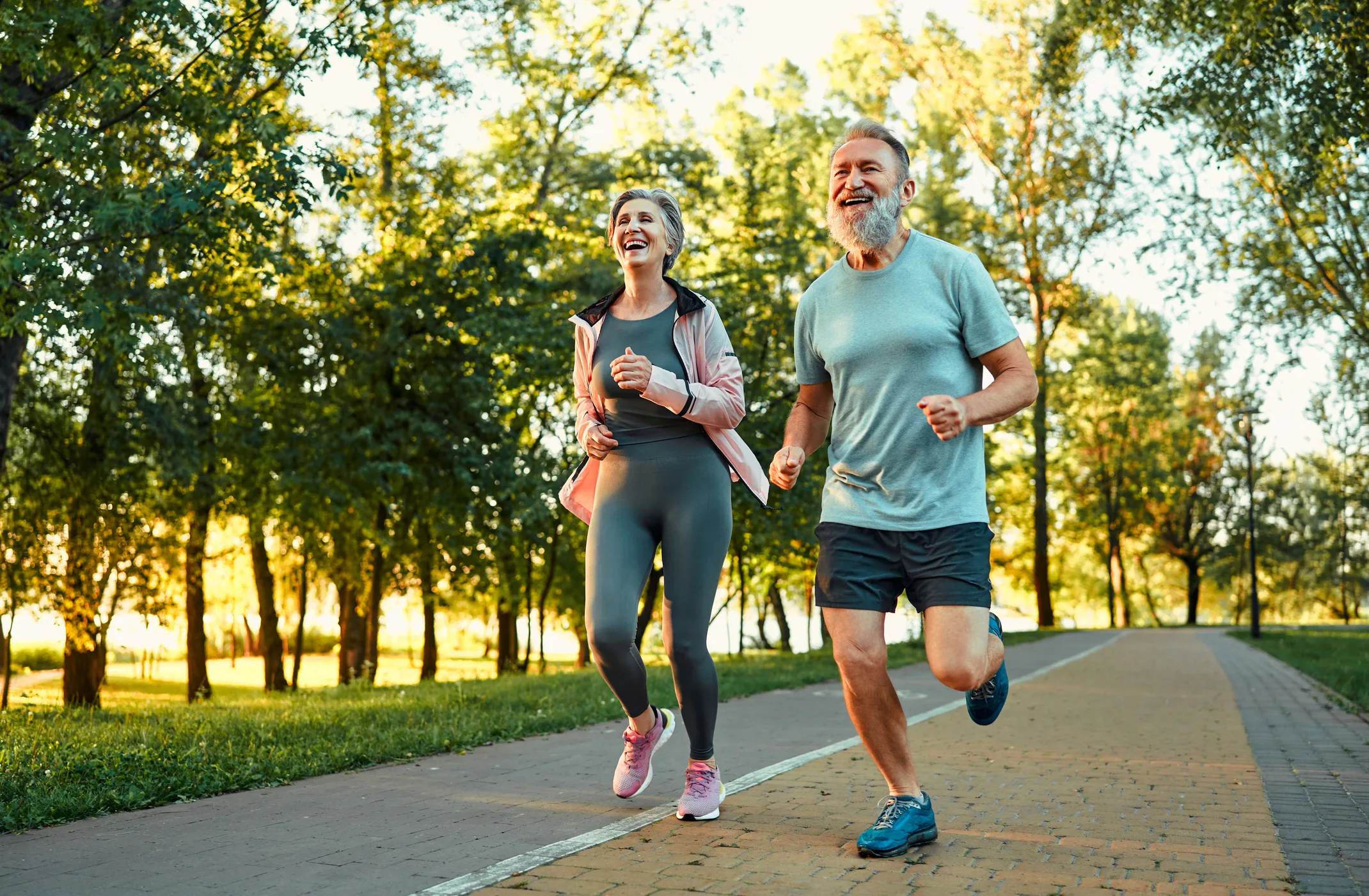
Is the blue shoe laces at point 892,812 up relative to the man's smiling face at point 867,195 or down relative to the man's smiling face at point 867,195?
down

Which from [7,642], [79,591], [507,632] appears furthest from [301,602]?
[79,591]

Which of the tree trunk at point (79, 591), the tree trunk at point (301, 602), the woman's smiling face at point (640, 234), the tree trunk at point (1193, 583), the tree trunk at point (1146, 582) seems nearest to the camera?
the woman's smiling face at point (640, 234)

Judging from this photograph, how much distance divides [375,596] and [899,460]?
18682mm

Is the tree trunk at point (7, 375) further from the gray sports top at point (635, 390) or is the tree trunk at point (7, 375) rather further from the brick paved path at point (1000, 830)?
the brick paved path at point (1000, 830)

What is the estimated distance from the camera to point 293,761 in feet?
19.9

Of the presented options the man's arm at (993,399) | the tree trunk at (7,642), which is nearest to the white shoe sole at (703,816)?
the man's arm at (993,399)

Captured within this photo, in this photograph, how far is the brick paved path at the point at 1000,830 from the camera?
3.80 metres

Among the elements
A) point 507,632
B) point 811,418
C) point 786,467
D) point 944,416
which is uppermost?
point 811,418

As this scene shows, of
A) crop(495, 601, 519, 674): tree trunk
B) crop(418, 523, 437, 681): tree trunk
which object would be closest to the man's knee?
crop(418, 523, 437, 681): tree trunk

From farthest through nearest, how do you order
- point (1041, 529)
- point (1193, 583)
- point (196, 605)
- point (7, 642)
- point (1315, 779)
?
point (1193, 583) < point (1041, 529) < point (196, 605) < point (7, 642) < point (1315, 779)

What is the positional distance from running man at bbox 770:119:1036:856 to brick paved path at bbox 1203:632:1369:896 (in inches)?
48.7

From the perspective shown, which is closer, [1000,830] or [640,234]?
[1000,830]

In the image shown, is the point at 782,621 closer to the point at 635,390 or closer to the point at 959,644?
the point at 635,390

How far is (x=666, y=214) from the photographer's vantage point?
5.08 m
